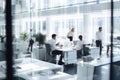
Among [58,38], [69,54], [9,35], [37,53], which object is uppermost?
[9,35]

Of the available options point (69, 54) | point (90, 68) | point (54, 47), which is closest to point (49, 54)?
point (54, 47)

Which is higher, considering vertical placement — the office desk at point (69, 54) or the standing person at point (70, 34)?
the standing person at point (70, 34)

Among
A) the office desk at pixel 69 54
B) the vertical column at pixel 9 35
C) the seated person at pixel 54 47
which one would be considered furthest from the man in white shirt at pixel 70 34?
the vertical column at pixel 9 35

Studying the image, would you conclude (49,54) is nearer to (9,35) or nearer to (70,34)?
(70,34)

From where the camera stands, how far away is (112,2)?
262 centimetres

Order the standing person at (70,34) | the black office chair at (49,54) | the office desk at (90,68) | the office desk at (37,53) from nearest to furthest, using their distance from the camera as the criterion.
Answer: the office desk at (90,68) → the office desk at (37,53) → the black office chair at (49,54) → the standing person at (70,34)

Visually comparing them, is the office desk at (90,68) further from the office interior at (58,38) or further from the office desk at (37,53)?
the office desk at (37,53)

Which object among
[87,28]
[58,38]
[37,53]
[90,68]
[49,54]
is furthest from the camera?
[58,38]

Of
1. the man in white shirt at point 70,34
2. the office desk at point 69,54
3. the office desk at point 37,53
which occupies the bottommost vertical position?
the office desk at point 69,54

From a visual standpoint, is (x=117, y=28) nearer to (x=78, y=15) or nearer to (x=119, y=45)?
(x=119, y=45)

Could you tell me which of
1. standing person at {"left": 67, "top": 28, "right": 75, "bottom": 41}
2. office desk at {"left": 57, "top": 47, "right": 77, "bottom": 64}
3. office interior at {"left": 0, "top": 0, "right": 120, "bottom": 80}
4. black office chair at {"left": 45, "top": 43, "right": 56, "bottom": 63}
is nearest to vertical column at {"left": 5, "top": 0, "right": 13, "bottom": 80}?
office interior at {"left": 0, "top": 0, "right": 120, "bottom": 80}

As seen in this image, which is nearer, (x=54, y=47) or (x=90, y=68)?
(x=90, y=68)

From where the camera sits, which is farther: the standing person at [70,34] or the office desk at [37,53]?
the standing person at [70,34]

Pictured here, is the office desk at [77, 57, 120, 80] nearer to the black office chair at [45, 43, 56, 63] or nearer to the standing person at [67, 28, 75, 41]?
the black office chair at [45, 43, 56, 63]
